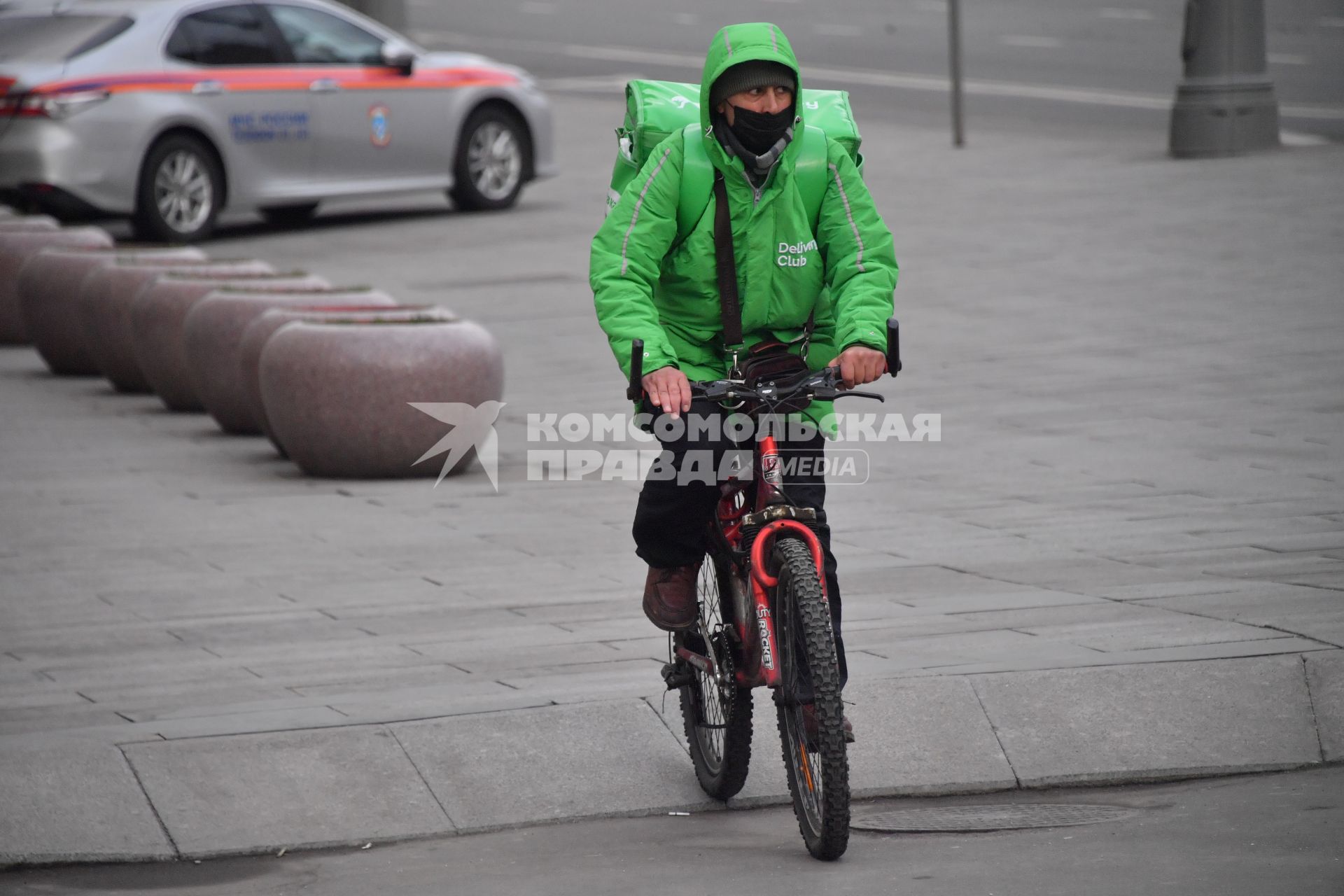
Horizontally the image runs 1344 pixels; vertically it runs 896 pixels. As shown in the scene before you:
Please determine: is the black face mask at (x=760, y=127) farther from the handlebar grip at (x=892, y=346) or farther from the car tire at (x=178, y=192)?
the car tire at (x=178, y=192)

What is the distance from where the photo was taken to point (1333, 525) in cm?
719

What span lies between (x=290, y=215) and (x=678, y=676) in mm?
13741

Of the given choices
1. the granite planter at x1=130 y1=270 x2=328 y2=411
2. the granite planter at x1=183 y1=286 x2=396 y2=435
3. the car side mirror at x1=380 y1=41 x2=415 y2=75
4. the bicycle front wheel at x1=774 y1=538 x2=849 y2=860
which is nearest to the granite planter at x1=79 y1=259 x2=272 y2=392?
the granite planter at x1=130 y1=270 x2=328 y2=411

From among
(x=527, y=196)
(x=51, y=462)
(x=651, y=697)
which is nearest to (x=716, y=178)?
(x=651, y=697)

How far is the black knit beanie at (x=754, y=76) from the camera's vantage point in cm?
462

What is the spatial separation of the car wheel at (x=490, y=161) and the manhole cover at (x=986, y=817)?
13.1 meters

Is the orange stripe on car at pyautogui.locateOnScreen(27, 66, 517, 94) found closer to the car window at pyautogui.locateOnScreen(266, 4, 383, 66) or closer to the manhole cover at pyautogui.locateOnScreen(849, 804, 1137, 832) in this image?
the car window at pyautogui.locateOnScreen(266, 4, 383, 66)

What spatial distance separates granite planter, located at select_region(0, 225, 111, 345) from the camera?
13.2 m

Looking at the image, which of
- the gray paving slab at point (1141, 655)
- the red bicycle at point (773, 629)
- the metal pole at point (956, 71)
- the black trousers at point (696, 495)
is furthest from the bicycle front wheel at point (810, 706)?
the metal pole at point (956, 71)

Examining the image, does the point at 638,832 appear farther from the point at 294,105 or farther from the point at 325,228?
the point at 325,228

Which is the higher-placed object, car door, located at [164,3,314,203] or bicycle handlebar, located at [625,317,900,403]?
car door, located at [164,3,314,203]

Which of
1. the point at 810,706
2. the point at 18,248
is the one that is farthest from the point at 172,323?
the point at 810,706

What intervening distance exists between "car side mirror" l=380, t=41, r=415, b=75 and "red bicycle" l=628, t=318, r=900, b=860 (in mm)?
12206

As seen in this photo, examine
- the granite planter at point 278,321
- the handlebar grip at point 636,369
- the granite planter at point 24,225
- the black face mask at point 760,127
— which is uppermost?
the black face mask at point 760,127
